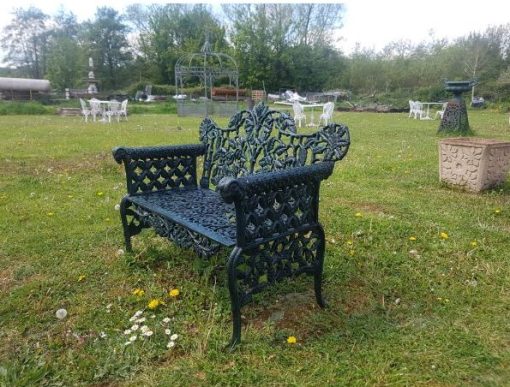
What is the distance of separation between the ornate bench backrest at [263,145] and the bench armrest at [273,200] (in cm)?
19

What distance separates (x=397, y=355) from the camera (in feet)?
5.80

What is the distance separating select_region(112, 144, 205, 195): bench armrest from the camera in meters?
2.65

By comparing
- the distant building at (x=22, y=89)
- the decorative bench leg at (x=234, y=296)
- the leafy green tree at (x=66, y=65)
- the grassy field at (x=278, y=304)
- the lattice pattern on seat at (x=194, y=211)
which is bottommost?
the grassy field at (x=278, y=304)

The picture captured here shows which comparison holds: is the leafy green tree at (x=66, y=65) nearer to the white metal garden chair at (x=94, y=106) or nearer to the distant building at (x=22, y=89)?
the distant building at (x=22, y=89)

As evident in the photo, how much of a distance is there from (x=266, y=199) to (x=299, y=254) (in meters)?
0.42

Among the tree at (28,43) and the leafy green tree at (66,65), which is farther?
the tree at (28,43)

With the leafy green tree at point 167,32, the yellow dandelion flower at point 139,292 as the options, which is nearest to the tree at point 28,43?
the leafy green tree at point 167,32

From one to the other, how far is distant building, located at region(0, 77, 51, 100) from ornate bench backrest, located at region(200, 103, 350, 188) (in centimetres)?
2772

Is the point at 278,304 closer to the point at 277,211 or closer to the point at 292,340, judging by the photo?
the point at 292,340

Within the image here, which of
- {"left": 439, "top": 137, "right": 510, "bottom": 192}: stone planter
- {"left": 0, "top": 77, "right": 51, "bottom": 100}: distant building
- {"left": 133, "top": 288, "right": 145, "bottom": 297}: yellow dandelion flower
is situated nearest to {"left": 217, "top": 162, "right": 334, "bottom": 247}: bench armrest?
{"left": 133, "top": 288, "right": 145, "bottom": 297}: yellow dandelion flower

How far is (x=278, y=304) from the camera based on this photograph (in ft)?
7.20

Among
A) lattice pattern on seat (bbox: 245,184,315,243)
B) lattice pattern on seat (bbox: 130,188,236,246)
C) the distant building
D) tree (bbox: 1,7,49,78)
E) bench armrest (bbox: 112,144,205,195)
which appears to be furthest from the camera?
tree (bbox: 1,7,49,78)

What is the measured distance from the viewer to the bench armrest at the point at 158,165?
8.68 feet

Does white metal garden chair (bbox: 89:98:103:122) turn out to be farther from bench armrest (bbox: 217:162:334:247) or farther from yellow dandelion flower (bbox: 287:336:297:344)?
yellow dandelion flower (bbox: 287:336:297:344)
